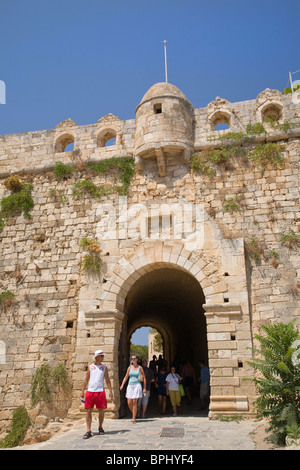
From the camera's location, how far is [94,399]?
621 cm

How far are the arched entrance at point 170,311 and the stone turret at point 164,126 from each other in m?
3.00

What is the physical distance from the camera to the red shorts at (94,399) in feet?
20.2

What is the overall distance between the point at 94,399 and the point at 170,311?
1012 centimetres

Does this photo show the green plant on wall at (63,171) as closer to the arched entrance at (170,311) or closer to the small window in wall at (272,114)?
the arched entrance at (170,311)

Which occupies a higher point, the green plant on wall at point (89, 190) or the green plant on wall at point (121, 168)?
the green plant on wall at point (121, 168)

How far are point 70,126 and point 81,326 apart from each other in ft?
19.2

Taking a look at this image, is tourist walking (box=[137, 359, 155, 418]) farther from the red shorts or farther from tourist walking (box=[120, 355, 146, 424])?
the red shorts

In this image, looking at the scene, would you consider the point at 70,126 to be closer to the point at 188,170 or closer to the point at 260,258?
the point at 188,170

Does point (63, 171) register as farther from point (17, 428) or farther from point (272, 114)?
point (17, 428)

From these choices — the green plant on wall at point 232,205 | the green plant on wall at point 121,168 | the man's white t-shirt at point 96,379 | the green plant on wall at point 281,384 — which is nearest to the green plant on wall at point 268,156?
the green plant on wall at point 232,205

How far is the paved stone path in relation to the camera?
17.1 ft

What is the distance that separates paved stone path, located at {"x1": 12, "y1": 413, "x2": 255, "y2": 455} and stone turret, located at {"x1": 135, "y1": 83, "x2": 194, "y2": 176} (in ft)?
19.8

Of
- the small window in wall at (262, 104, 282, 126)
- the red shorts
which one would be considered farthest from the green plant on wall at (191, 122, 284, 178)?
the red shorts
